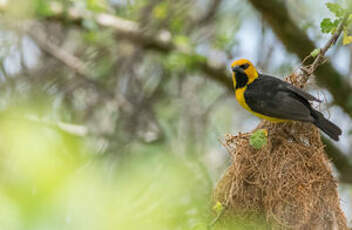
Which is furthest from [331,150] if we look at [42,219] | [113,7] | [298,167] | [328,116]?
[42,219]

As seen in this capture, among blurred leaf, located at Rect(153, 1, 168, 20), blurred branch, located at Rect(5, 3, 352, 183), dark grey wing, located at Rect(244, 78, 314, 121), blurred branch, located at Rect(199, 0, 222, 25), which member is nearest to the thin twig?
dark grey wing, located at Rect(244, 78, 314, 121)

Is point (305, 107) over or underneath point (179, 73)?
over

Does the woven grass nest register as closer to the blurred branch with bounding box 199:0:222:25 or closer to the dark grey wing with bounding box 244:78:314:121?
the dark grey wing with bounding box 244:78:314:121

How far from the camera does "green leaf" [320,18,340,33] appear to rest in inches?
94.0

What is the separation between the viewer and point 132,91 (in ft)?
19.4

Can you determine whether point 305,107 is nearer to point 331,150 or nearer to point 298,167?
point 298,167

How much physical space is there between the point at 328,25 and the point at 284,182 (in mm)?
895

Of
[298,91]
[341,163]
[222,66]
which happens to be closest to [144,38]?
[222,66]

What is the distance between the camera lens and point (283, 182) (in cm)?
272

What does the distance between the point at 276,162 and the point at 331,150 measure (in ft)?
7.88

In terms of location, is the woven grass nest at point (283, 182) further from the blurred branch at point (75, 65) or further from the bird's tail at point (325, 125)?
the blurred branch at point (75, 65)

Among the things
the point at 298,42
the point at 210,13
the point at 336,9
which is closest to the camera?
the point at 336,9

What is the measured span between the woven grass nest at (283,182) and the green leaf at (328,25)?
76 cm

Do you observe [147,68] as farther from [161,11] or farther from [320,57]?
[320,57]
